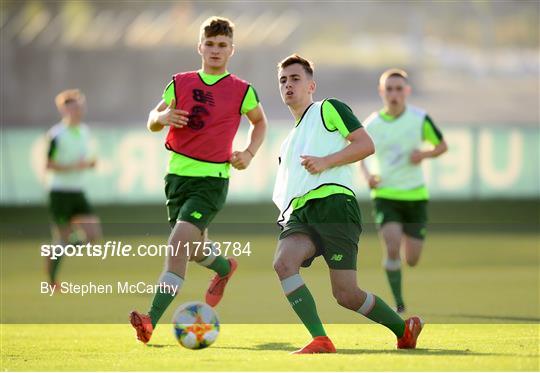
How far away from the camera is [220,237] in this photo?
22484mm

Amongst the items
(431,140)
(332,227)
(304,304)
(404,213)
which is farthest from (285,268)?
(431,140)

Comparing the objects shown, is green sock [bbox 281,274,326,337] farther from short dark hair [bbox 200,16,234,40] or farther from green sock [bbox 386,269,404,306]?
green sock [bbox 386,269,404,306]

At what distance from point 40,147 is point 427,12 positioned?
1798 cm

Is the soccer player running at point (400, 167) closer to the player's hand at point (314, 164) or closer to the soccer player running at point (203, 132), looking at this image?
the soccer player running at point (203, 132)

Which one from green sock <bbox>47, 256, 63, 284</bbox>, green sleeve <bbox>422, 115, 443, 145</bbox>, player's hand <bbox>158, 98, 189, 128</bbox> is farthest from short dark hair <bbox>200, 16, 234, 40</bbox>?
green sock <bbox>47, 256, 63, 284</bbox>

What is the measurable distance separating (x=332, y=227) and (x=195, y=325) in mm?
1149

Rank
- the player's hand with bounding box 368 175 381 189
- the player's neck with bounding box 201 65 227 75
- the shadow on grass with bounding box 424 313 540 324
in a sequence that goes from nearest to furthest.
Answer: the player's neck with bounding box 201 65 227 75 < the shadow on grass with bounding box 424 313 540 324 < the player's hand with bounding box 368 175 381 189

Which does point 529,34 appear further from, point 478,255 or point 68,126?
point 68,126

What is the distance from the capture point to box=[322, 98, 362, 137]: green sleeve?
26.7 feet

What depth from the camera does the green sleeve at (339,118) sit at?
26.7 feet

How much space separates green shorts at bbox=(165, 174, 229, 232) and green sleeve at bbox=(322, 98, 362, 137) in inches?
54.9

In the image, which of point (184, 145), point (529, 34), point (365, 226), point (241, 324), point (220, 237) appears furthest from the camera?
point (529, 34)

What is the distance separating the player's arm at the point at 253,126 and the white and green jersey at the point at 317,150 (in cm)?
93

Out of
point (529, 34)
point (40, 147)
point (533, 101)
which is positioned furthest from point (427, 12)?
point (40, 147)
